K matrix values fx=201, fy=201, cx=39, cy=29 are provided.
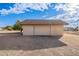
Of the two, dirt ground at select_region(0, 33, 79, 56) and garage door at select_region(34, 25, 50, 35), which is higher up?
garage door at select_region(34, 25, 50, 35)

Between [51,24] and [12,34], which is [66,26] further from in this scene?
[12,34]

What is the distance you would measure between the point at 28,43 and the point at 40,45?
0.36 m

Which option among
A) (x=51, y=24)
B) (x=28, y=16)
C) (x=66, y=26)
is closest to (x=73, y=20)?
(x=66, y=26)

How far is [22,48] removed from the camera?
579 centimetres

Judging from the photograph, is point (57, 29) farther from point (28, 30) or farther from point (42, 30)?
point (28, 30)

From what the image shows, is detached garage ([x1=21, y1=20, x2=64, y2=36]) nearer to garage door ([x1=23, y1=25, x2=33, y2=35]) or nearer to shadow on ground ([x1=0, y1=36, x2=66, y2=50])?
garage door ([x1=23, y1=25, x2=33, y2=35])

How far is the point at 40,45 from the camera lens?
19.3ft

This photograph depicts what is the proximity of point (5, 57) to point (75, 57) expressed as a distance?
183 centimetres

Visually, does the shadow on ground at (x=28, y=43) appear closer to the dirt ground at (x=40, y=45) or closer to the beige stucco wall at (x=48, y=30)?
the dirt ground at (x=40, y=45)

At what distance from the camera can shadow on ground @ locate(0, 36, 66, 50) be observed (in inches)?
229

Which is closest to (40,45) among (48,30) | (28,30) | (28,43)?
(28,43)

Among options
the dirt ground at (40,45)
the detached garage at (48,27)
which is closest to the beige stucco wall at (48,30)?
the detached garage at (48,27)

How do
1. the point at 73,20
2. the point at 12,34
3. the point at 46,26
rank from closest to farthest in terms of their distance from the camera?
the point at 73,20, the point at 12,34, the point at 46,26

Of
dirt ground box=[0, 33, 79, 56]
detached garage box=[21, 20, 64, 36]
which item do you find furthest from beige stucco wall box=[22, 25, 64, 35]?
dirt ground box=[0, 33, 79, 56]
